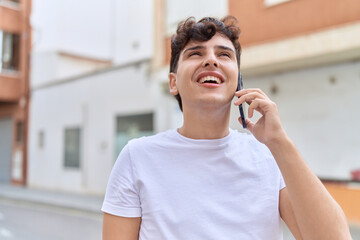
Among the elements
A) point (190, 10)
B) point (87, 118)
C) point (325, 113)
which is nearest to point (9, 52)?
point (87, 118)

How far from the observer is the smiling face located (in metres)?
1.53

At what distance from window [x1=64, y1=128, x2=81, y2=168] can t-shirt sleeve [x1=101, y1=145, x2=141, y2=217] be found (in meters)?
13.7

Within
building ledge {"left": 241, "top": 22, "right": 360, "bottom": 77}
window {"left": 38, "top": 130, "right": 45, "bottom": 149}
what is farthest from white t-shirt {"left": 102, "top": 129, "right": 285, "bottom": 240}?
window {"left": 38, "top": 130, "right": 45, "bottom": 149}

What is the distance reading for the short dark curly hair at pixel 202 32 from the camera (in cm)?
158

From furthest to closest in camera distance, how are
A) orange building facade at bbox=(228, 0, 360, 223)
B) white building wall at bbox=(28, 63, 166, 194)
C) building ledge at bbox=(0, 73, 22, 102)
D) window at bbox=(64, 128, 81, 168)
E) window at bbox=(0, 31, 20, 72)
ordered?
window at bbox=(0, 31, 20, 72) → building ledge at bbox=(0, 73, 22, 102) → window at bbox=(64, 128, 81, 168) → white building wall at bbox=(28, 63, 166, 194) → orange building facade at bbox=(228, 0, 360, 223)

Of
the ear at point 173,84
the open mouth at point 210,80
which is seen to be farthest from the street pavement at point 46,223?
the open mouth at point 210,80

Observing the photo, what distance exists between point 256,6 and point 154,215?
27.5 feet

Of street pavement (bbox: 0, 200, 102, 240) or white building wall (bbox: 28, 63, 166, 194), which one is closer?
street pavement (bbox: 0, 200, 102, 240)

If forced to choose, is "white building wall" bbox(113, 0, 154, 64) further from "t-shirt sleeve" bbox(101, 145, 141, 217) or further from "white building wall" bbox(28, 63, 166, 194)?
"t-shirt sleeve" bbox(101, 145, 141, 217)

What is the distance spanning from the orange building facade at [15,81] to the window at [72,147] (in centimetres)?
323

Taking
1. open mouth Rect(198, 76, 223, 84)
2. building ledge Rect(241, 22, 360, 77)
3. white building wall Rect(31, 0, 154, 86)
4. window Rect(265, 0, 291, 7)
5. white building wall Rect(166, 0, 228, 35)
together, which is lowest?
open mouth Rect(198, 76, 223, 84)

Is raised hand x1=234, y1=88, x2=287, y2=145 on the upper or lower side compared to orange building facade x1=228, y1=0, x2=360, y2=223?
lower

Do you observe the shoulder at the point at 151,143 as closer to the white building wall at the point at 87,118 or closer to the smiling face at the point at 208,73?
the smiling face at the point at 208,73

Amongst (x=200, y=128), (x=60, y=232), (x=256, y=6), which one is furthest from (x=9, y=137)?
(x=200, y=128)
